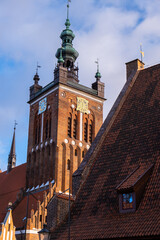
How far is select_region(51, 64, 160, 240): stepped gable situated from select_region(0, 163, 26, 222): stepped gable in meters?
26.5

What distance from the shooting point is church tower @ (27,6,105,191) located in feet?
128

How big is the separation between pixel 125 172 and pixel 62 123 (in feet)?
89.4

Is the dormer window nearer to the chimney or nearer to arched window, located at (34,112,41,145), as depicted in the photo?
the chimney

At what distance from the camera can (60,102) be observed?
41.0 meters

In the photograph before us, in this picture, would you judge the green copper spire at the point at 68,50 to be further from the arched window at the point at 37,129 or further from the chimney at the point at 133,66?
the chimney at the point at 133,66

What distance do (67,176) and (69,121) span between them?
632 cm

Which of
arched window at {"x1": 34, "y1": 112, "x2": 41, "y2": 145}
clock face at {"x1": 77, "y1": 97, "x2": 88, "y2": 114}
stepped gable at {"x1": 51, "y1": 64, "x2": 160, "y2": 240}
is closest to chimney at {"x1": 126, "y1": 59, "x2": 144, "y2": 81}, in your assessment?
stepped gable at {"x1": 51, "y1": 64, "x2": 160, "y2": 240}

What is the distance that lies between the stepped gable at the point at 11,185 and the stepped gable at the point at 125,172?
2654 centimetres

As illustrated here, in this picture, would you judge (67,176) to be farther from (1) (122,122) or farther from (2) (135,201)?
(2) (135,201)

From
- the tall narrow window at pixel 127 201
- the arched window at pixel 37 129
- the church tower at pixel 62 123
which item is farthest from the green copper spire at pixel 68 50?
the tall narrow window at pixel 127 201

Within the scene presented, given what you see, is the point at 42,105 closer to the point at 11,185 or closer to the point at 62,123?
the point at 62,123

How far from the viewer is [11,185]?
147 ft

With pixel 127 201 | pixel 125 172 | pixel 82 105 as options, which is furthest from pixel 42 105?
pixel 127 201

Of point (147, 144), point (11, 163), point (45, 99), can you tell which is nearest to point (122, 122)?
point (147, 144)
